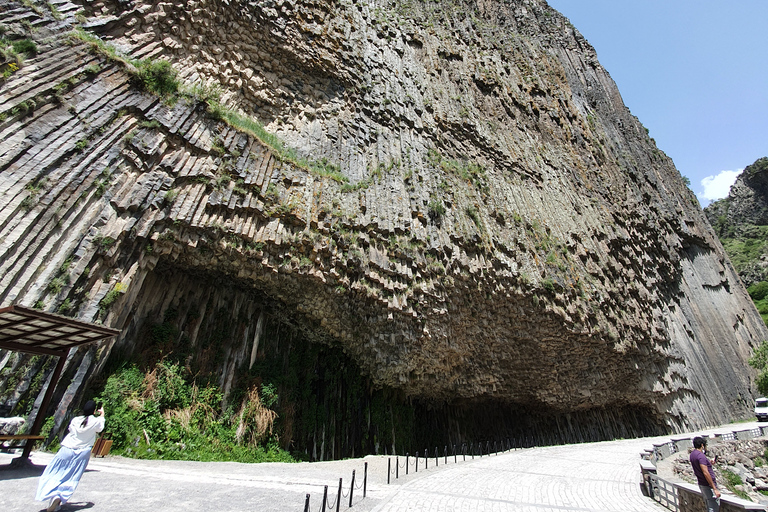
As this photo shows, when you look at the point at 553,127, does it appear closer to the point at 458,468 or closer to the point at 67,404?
the point at 458,468

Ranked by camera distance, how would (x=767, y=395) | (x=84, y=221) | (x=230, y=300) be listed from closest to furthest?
(x=84, y=221)
(x=230, y=300)
(x=767, y=395)

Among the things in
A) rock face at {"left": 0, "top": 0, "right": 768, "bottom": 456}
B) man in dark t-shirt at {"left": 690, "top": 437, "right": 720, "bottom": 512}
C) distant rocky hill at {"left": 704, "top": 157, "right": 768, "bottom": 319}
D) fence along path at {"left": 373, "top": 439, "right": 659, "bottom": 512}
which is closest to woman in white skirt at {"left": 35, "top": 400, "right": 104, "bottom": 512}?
rock face at {"left": 0, "top": 0, "right": 768, "bottom": 456}

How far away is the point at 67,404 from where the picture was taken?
7309 mm

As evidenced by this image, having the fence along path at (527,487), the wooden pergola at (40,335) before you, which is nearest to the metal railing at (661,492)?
the fence along path at (527,487)

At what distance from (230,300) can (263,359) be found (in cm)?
197

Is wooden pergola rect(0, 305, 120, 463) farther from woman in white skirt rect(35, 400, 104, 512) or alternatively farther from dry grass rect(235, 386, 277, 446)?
dry grass rect(235, 386, 277, 446)

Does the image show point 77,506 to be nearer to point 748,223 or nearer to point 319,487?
point 319,487

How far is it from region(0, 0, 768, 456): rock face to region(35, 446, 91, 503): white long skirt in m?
3.71

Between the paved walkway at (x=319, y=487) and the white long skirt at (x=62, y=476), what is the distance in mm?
191

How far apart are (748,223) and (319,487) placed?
257 ft

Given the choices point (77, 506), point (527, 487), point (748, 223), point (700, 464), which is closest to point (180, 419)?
point (77, 506)

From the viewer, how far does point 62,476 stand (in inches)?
166

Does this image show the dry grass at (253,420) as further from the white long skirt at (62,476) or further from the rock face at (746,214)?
the rock face at (746,214)

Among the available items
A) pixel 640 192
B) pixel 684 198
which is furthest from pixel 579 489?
pixel 684 198
